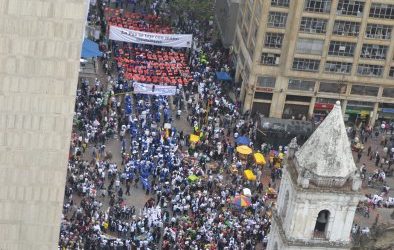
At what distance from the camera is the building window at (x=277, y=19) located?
153 metres

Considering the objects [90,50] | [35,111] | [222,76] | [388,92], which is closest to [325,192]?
[35,111]

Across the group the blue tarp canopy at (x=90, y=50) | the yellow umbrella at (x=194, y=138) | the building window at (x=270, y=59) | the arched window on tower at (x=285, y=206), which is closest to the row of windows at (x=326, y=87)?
the building window at (x=270, y=59)

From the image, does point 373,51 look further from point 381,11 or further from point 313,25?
point 313,25

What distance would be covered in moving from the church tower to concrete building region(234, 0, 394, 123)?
5160cm

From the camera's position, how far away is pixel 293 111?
160 meters

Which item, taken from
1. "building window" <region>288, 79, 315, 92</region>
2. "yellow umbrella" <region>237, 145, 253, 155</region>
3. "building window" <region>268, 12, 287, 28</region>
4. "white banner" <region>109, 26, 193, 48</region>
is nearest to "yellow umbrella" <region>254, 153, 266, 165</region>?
"yellow umbrella" <region>237, 145, 253, 155</region>

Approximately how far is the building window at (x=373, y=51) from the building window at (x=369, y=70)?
4.10ft

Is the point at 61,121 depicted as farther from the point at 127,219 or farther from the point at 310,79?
the point at 310,79

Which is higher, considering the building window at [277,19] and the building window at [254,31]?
the building window at [277,19]

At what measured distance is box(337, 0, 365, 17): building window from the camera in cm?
15225

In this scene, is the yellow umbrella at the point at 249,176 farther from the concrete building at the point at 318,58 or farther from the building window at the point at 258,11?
the building window at the point at 258,11

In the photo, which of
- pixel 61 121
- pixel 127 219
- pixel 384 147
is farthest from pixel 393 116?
pixel 61 121

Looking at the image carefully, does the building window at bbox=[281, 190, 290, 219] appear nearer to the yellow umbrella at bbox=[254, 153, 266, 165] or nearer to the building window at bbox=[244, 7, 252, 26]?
the yellow umbrella at bbox=[254, 153, 266, 165]

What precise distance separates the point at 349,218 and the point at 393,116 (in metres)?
61.5
